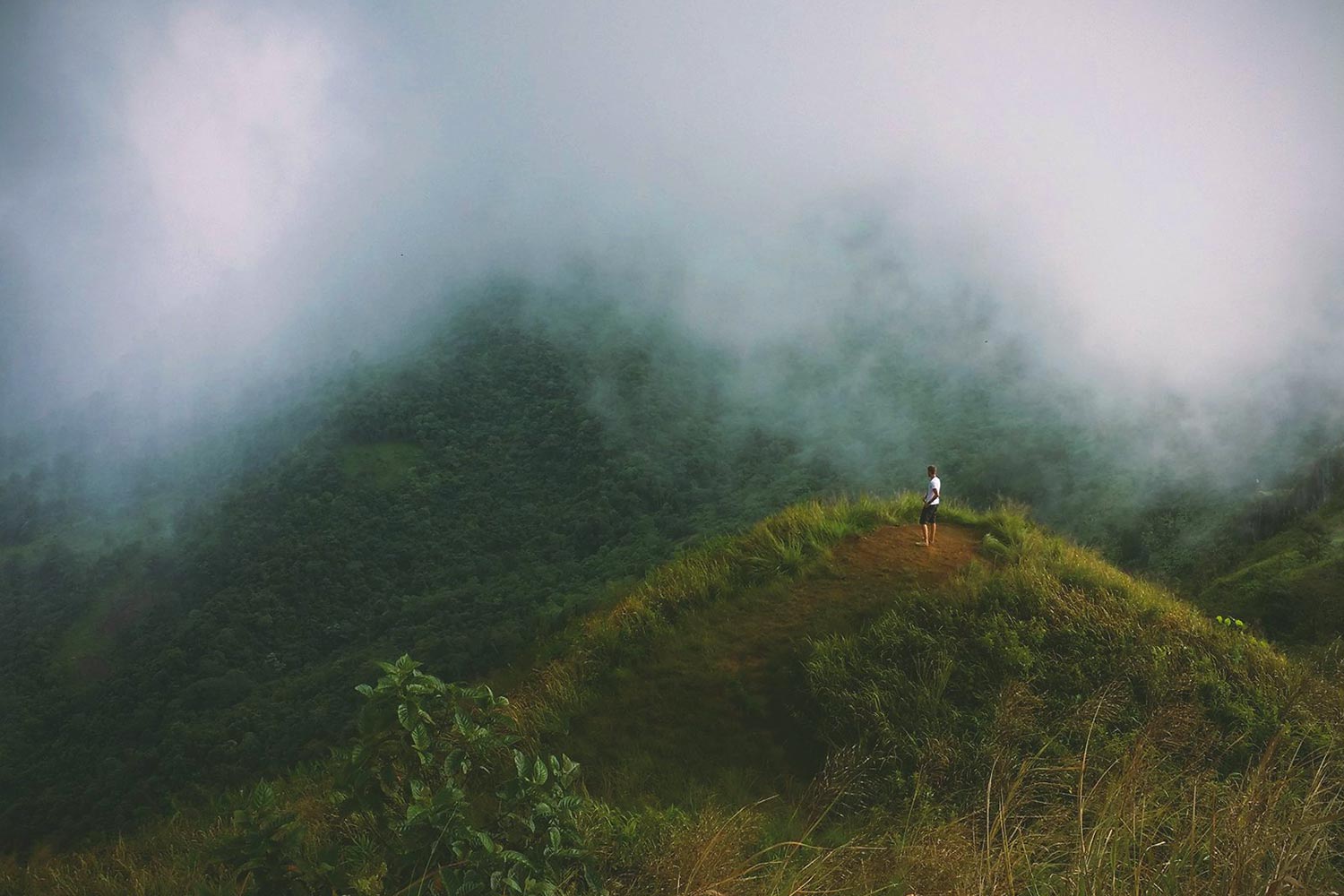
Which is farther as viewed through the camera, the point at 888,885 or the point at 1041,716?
the point at 1041,716

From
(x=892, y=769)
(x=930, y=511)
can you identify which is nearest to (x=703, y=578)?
(x=930, y=511)

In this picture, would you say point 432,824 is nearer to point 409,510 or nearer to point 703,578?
point 703,578

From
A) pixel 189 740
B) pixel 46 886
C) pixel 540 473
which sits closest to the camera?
pixel 46 886

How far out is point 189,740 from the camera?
55.1 m

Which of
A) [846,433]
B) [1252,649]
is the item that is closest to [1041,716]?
[1252,649]

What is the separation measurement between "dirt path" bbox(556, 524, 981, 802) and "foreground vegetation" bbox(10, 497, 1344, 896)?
0.35 ft

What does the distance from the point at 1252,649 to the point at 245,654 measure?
91030 mm

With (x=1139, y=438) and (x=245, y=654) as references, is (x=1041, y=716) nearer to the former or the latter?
(x=1139, y=438)

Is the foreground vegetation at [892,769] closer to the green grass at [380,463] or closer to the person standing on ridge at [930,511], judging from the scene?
the person standing on ridge at [930,511]

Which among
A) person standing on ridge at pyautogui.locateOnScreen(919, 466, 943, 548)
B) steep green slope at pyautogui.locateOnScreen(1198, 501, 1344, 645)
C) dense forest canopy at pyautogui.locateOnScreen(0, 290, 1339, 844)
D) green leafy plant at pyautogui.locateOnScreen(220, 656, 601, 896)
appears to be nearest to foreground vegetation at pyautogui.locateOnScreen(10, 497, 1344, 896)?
green leafy plant at pyautogui.locateOnScreen(220, 656, 601, 896)

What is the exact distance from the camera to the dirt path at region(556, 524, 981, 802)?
8.05 meters

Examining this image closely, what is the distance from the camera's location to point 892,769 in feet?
24.4

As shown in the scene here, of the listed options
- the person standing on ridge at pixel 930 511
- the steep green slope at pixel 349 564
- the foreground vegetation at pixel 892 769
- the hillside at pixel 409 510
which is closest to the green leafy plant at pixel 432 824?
the foreground vegetation at pixel 892 769

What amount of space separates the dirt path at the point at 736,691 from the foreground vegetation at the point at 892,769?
0.11 m
